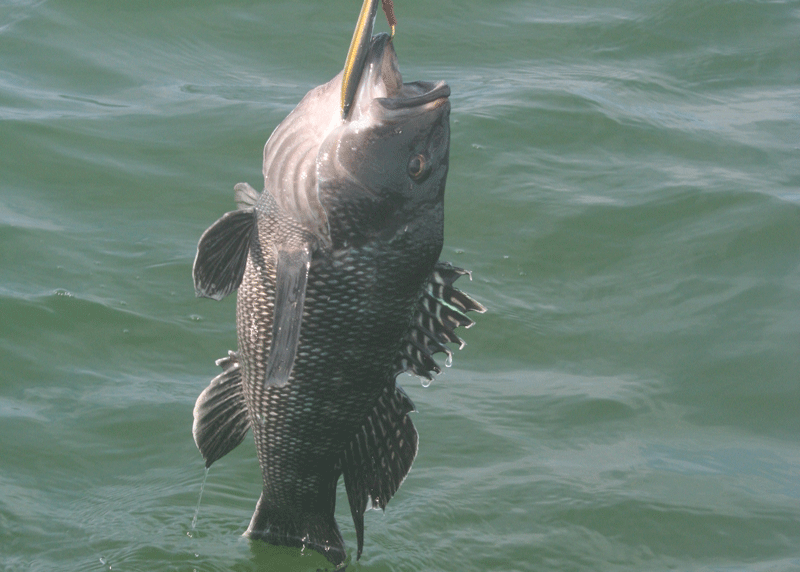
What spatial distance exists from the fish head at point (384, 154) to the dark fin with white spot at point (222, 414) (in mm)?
990

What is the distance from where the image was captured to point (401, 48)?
34.5 feet

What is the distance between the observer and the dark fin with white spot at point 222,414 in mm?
4340

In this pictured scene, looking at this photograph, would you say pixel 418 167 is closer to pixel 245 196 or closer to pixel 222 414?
pixel 245 196

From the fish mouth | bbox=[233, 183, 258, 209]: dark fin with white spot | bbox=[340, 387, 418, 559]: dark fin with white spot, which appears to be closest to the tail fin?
bbox=[340, 387, 418, 559]: dark fin with white spot

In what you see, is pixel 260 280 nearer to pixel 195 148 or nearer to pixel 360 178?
pixel 360 178

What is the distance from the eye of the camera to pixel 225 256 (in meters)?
3.85

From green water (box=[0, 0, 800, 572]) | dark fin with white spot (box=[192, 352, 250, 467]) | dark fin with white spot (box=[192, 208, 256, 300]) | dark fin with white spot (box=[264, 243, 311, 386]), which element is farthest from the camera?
green water (box=[0, 0, 800, 572])

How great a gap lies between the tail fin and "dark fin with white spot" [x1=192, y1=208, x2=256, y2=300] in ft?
4.00

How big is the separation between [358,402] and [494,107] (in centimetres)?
588

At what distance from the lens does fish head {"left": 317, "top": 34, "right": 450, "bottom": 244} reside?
11.9 ft

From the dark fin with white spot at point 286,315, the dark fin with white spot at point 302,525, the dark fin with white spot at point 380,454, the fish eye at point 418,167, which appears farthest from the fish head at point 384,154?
the dark fin with white spot at point 302,525

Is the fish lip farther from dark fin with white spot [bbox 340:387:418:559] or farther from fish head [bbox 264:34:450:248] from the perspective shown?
dark fin with white spot [bbox 340:387:418:559]

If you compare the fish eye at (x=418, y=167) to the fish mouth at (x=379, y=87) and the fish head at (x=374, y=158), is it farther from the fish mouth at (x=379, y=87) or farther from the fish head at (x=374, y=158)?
the fish mouth at (x=379, y=87)

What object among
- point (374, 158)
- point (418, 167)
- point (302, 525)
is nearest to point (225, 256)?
point (374, 158)
